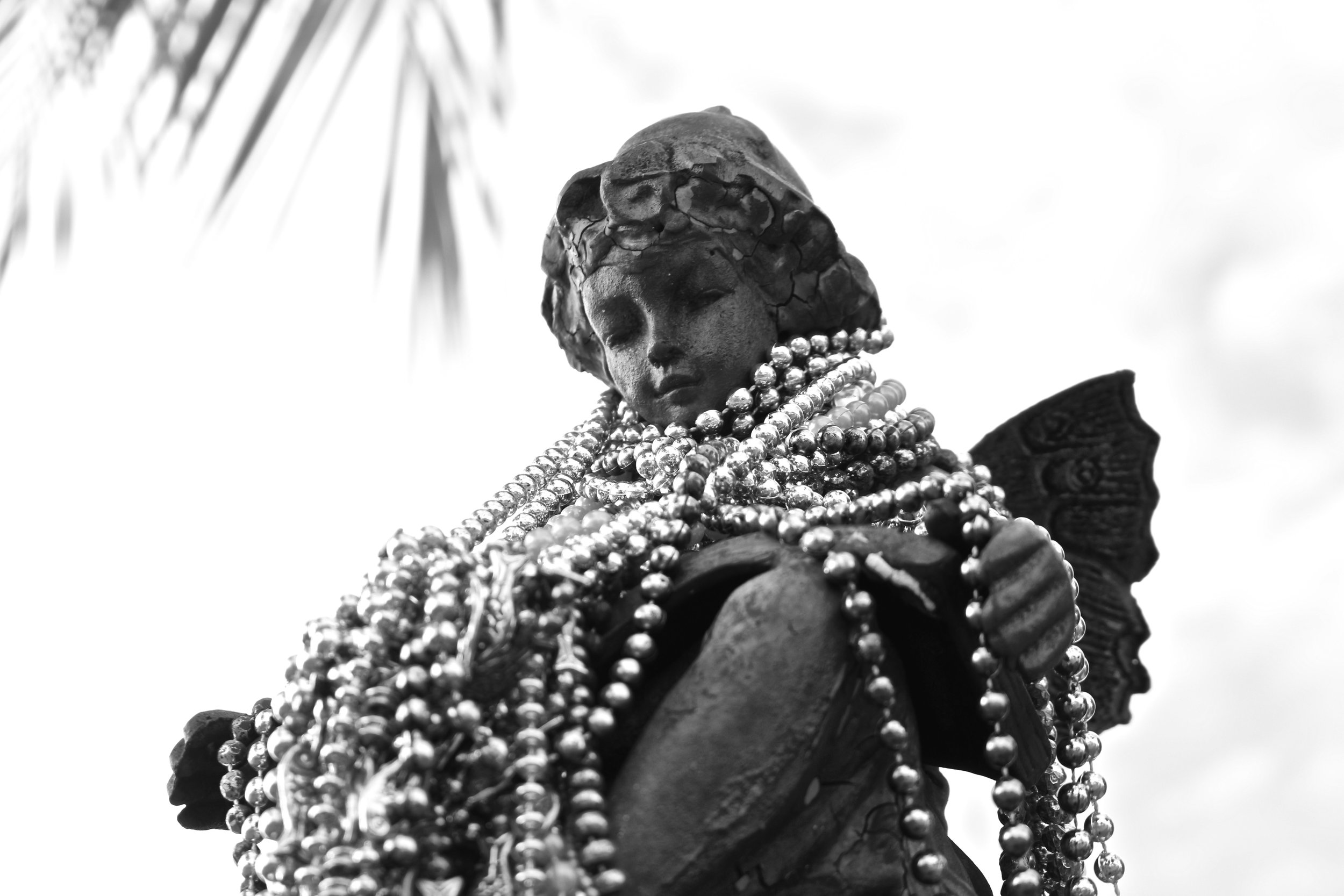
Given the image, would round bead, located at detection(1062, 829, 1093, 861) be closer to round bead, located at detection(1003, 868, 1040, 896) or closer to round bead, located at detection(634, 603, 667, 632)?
round bead, located at detection(1003, 868, 1040, 896)

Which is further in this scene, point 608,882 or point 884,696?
point 884,696

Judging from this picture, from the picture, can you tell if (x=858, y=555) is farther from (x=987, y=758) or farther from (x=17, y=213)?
(x=17, y=213)

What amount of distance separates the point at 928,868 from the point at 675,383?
884 mm

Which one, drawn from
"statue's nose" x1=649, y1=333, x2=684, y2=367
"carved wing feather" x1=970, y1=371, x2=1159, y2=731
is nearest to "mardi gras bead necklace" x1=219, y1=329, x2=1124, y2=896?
"statue's nose" x1=649, y1=333, x2=684, y2=367

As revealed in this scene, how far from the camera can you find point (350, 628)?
202 cm

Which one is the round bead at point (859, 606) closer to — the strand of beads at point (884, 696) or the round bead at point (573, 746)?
the strand of beads at point (884, 696)

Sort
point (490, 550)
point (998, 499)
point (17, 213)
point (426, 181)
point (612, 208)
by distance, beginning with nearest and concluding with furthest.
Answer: point (17, 213), point (426, 181), point (490, 550), point (998, 499), point (612, 208)

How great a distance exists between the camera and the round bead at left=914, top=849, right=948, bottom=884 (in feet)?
6.28

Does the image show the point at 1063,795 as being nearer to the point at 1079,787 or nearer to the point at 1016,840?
the point at 1079,787

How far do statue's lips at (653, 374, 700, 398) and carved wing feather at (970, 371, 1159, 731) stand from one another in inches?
26.1

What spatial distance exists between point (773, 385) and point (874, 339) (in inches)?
8.6

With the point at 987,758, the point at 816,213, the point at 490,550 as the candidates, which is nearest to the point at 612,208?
the point at 816,213

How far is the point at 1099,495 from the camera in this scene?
112 inches

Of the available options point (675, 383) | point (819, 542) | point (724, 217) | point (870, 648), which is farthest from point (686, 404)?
point (870, 648)
